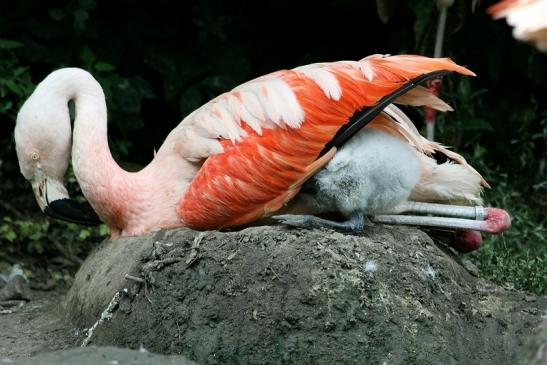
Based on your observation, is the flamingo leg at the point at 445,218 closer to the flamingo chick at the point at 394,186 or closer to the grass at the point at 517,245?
the flamingo chick at the point at 394,186

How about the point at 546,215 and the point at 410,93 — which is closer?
the point at 410,93

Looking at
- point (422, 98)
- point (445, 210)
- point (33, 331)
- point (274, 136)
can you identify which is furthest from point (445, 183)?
point (33, 331)

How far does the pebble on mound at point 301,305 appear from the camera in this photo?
388 cm

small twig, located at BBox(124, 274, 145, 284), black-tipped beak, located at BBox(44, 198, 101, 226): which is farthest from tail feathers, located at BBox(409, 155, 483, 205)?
black-tipped beak, located at BBox(44, 198, 101, 226)

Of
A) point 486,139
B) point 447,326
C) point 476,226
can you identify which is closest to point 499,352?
point 447,326

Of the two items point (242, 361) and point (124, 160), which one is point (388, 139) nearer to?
point (242, 361)

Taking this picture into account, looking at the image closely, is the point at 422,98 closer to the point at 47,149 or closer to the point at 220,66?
the point at 47,149

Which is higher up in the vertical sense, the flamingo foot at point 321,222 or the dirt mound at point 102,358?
the flamingo foot at point 321,222

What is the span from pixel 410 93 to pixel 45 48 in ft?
9.60

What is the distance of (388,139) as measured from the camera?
177 inches

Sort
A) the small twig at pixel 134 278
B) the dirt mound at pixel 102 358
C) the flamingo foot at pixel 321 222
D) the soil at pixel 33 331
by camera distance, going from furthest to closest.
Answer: the soil at pixel 33 331
the flamingo foot at pixel 321 222
the small twig at pixel 134 278
the dirt mound at pixel 102 358

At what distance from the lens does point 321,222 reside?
4367mm

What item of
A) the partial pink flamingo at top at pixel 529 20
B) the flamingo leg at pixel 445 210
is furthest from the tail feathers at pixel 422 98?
the partial pink flamingo at top at pixel 529 20

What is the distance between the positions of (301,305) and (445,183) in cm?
129
